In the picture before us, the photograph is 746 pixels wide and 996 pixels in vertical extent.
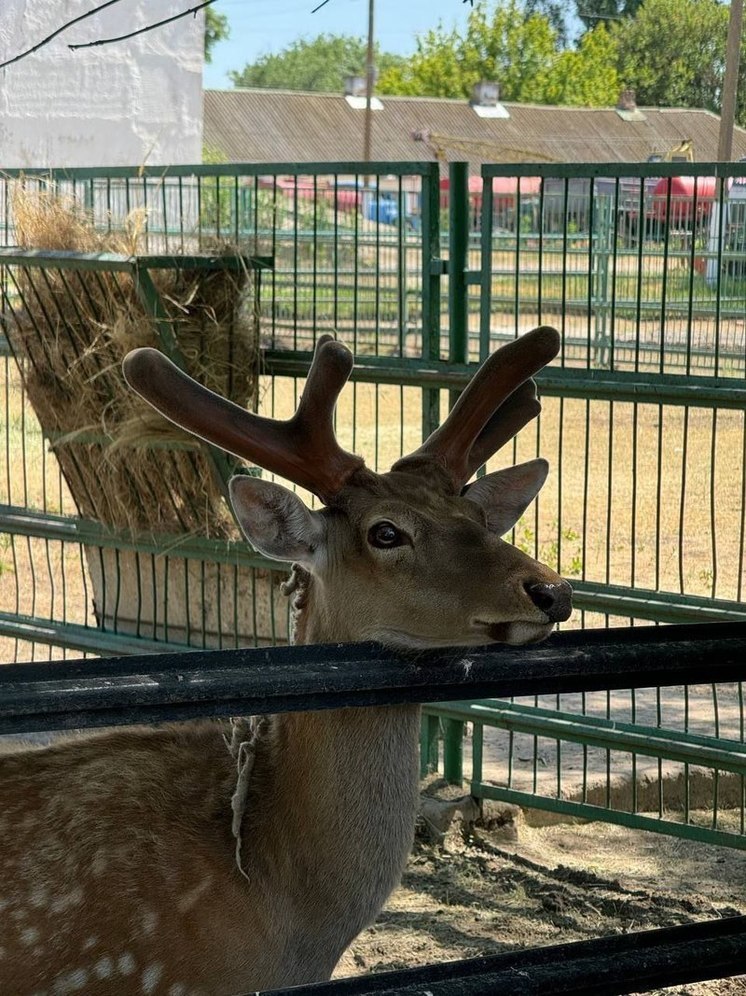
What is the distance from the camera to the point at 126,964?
10.9ft

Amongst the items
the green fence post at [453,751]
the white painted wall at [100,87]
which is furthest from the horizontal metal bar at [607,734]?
the white painted wall at [100,87]

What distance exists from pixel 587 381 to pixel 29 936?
3.51m

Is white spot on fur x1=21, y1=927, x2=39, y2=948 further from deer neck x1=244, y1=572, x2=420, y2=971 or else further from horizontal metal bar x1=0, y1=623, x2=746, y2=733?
horizontal metal bar x1=0, y1=623, x2=746, y2=733

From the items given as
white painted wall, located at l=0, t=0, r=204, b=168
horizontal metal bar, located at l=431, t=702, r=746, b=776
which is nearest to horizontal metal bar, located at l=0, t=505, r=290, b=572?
horizontal metal bar, located at l=431, t=702, r=746, b=776

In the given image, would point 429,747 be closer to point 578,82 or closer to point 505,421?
point 505,421

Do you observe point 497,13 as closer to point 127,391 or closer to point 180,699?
point 127,391

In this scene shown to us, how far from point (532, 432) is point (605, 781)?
687 centimetres

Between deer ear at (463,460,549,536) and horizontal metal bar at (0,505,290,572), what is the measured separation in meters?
2.57

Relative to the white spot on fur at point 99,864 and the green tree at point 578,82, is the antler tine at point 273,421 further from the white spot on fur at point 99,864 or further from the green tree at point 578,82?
the green tree at point 578,82

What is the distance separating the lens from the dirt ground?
547 centimetres

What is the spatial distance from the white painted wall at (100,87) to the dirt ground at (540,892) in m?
21.8

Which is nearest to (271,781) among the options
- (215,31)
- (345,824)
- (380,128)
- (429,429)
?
(345,824)

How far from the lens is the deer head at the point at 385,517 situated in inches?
129

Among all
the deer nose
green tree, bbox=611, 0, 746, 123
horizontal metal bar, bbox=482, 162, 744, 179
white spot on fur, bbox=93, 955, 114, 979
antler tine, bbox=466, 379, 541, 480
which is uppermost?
green tree, bbox=611, 0, 746, 123
